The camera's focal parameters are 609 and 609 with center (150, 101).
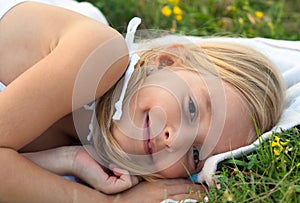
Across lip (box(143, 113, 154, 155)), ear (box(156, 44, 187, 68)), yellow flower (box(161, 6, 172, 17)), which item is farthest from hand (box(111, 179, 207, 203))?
yellow flower (box(161, 6, 172, 17))

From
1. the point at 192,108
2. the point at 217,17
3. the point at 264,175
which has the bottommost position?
the point at 217,17

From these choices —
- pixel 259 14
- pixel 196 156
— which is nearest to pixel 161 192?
pixel 196 156

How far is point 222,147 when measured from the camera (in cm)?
207

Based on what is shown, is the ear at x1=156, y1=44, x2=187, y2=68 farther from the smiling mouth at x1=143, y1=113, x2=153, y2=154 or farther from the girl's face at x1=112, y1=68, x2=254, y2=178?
the smiling mouth at x1=143, y1=113, x2=153, y2=154

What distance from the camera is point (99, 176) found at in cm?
206

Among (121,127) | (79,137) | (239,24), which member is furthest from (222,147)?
(239,24)

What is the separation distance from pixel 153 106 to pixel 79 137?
0.35 metres

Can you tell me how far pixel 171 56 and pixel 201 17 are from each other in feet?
4.27

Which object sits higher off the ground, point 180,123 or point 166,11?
point 180,123

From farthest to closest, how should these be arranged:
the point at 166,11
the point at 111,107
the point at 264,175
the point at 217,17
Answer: the point at 217,17, the point at 166,11, the point at 111,107, the point at 264,175

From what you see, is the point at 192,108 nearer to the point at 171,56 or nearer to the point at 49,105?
the point at 171,56

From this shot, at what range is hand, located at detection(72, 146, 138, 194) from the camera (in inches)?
80.4

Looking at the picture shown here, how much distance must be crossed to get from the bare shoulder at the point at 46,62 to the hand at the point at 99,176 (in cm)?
18

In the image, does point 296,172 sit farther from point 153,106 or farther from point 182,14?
point 182,14
